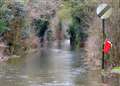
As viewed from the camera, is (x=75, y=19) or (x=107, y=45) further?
(x=75, y=19)

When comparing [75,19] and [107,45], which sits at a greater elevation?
[107,45]

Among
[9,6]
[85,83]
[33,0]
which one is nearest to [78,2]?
[33,0]

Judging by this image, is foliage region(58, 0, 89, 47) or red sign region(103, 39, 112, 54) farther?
foliage region(58, 0, 89, 47)

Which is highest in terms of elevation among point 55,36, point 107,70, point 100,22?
point 100,22

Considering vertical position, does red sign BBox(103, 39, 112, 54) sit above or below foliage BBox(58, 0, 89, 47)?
above

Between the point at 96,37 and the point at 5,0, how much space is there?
10892mm

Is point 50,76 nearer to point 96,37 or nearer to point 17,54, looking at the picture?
point 96,37

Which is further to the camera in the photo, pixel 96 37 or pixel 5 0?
pixel 5 0

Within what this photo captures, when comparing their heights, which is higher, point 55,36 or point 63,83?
point 63,83

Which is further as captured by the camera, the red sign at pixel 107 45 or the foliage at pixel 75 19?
the foliage at pixel 75 19

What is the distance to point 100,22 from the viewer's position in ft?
74.8

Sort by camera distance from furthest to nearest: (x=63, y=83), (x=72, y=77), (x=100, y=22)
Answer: (x=100, y=22) < (x=72, y=77) < (x=63, y=83)

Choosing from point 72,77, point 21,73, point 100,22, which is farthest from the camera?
point 100,22

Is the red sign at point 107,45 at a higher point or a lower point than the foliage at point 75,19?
higher
